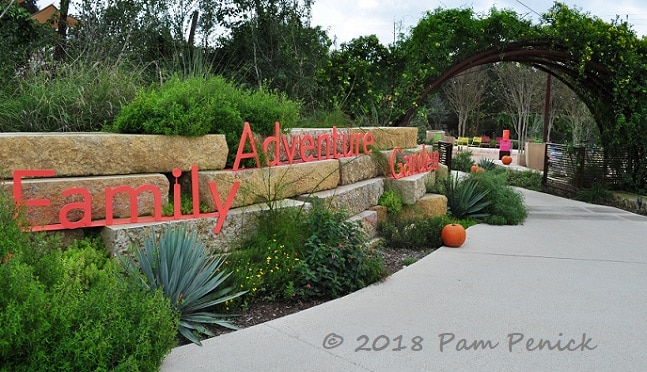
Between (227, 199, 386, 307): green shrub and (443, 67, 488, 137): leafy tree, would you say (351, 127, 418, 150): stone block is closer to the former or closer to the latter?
(227, 199, 386, 307): green shrub

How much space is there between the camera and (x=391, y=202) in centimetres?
757

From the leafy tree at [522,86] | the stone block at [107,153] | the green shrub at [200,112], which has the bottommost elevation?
the stone block at [107,153]

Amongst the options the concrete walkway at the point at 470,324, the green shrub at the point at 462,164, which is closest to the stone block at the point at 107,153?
the concrete walkway at the point at 470,324

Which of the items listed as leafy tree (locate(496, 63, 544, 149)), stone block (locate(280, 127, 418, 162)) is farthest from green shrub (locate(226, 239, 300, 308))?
leafy tree (locate(496, 63, 544, 149))

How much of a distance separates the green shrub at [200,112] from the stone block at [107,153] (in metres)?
0.14

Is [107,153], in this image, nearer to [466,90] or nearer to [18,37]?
[18,37]

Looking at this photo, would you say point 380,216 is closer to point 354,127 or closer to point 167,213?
point 354,127

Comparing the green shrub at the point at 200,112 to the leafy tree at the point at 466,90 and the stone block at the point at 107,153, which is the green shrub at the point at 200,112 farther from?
the leafy tree at the point at 466,90

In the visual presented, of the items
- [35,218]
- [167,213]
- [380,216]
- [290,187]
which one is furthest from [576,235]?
[35,218]

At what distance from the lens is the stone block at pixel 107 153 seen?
12.6 ft

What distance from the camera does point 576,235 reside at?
7.94 metres

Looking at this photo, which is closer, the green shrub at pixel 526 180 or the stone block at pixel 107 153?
the stone block at pixel 107 153

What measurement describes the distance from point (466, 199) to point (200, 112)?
17.6ft

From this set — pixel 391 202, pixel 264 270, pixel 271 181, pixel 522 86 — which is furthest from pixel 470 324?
pixel 522 86
